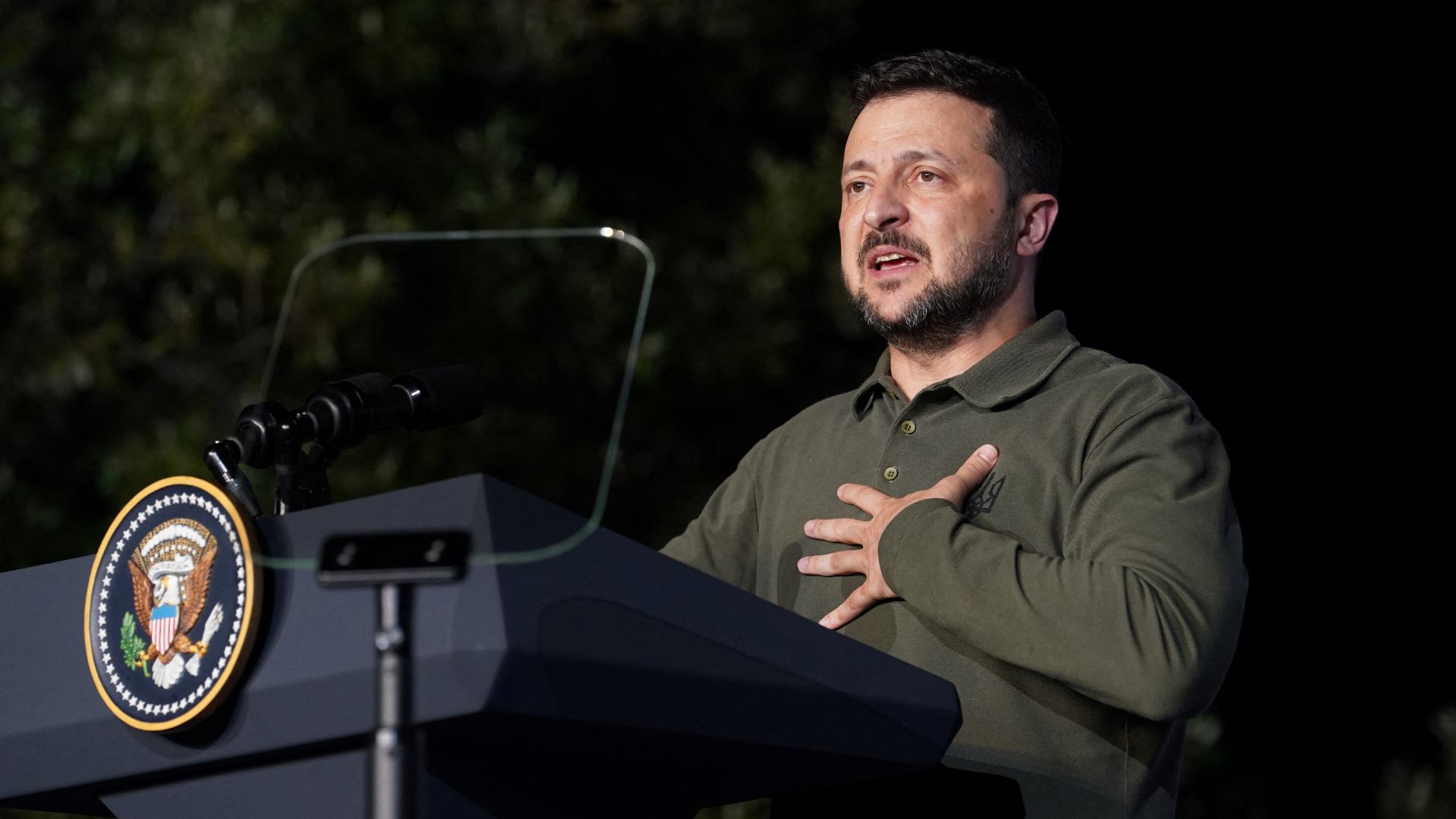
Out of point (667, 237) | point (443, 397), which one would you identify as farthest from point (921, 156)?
point (667, 237)

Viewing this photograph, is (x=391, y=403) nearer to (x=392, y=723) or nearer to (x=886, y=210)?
(x=392, y=723)

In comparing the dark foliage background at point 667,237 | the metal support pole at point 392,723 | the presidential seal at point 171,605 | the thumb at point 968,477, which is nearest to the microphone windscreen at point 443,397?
the presidential seal at point 171,605

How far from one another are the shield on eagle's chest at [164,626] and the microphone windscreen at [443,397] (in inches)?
9.4

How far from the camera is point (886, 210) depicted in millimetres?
2037

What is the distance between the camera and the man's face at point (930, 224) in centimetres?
204

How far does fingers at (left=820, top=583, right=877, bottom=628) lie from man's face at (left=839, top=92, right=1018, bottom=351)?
398 millimetres

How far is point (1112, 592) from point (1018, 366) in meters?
0.47

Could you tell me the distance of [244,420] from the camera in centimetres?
143

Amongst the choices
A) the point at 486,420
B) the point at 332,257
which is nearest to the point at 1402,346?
the point at 332,257

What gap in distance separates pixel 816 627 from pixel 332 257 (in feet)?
11.8

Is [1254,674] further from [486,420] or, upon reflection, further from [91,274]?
[486,420]

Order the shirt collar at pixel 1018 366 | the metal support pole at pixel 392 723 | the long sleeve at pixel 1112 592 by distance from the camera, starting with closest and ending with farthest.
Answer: the metal support pole at pixel 392 723 → the long sleeve at pixel 1112 592 → the shirt collar at pixel 1018 366

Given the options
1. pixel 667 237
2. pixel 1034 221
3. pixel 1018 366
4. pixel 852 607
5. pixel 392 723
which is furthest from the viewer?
pixel 667 237

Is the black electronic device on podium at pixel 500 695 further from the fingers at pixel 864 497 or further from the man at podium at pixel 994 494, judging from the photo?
the fingers at pixel 864 497
